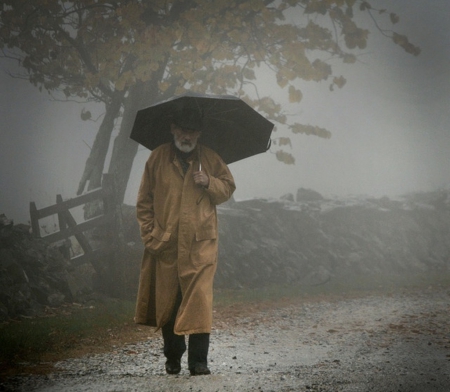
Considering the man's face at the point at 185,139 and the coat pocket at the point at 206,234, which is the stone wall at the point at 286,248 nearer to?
Answer: the coat pocket at the point at 206,234

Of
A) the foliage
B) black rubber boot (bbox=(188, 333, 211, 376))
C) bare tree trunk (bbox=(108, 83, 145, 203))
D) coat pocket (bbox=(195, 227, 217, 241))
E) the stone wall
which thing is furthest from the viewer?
bare tree trunk (bbox=(108, 83, 145, 203))

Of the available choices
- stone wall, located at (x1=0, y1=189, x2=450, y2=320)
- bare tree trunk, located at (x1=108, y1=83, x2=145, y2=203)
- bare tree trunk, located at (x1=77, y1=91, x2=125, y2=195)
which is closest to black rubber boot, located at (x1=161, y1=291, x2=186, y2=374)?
stone wall, located at (x1=0, y1=189, x2=450, y2=320)

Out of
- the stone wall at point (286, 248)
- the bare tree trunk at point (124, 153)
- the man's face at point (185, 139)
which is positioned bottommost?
the stone wall at point (286, 248)

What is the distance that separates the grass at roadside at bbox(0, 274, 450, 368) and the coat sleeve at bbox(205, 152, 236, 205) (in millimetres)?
2459

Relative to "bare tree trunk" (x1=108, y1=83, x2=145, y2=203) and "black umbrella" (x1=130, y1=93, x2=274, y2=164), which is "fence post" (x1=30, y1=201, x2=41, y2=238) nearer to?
"bare tree trunk" (x1=108, y1=83, x2=145, y2=203)

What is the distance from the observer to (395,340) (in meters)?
5.87

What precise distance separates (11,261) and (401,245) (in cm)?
1210

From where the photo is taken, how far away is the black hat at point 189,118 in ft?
14.5

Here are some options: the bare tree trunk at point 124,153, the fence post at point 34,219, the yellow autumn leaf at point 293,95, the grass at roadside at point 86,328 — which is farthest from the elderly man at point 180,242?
the bare tree trunk at point 124,153

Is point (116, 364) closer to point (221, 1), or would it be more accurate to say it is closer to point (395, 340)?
point (395, 340)

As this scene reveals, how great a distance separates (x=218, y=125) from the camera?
486 cm

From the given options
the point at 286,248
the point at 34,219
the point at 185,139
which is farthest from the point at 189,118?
the point at 286,248

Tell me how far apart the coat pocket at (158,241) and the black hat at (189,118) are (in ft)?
3.20

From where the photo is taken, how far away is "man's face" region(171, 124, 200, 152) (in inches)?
176
